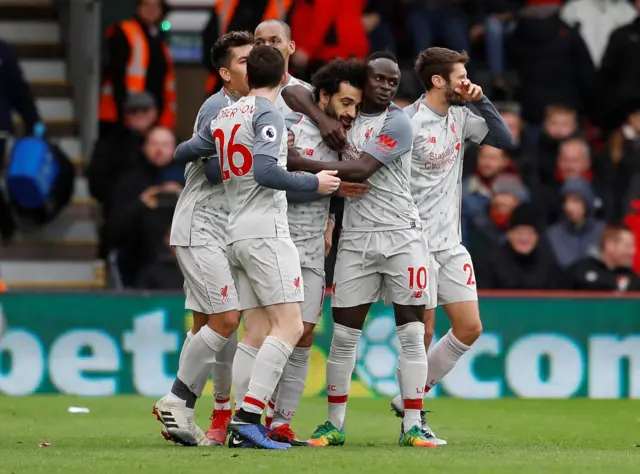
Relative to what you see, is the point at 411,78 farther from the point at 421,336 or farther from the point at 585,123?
the point at 421,336

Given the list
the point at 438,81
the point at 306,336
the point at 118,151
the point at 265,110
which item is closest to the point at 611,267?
the point at 118,151

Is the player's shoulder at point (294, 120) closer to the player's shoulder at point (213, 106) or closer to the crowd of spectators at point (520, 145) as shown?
the player's shoulder at point (213, 106)

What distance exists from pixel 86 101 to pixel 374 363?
4987 mm

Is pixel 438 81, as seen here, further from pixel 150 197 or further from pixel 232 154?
pixel 150 197

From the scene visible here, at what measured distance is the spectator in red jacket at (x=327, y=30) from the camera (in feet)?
51.8

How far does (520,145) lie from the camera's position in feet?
52.9

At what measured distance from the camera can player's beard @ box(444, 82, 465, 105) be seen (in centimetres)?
972

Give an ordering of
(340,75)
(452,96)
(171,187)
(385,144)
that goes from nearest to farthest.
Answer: (385,144)
(340,75)
(452,96)
(171,187)

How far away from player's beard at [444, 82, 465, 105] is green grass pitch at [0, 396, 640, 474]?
2014 millimetres

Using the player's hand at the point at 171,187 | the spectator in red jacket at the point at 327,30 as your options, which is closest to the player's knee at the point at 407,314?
the player's hand at the point at 171,187

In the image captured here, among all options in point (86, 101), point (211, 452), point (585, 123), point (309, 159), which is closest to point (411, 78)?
point (585, 123)

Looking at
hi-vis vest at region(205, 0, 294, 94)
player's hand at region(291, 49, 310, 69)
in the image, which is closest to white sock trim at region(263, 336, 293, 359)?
hi-vis vest at region(205, 0, 294, 94)

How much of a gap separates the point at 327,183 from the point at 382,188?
563 mm

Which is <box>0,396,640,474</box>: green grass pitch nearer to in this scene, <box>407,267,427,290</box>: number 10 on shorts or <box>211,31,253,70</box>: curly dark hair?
<box>407,267,427,290</box>: number 10 on shorts
